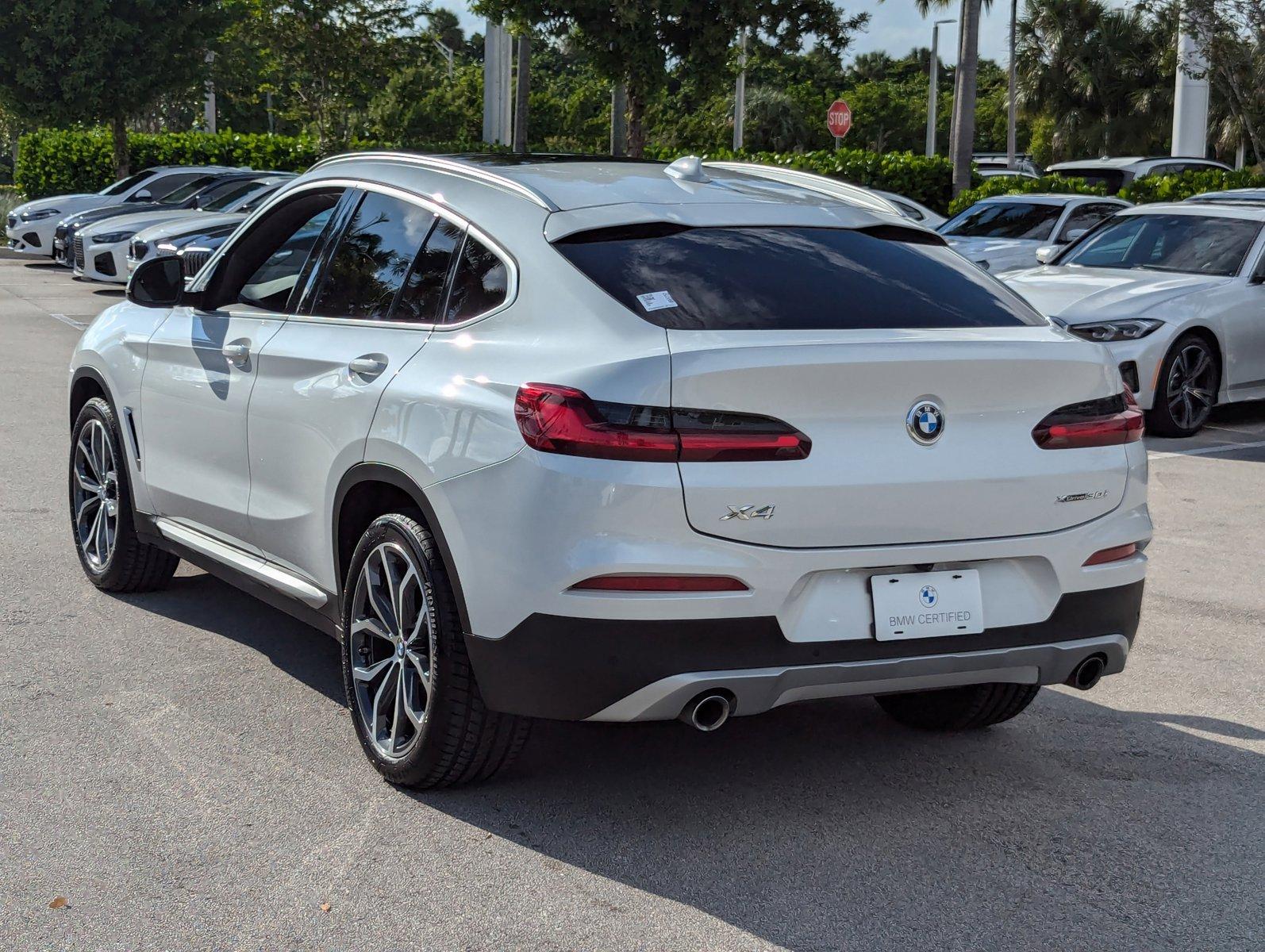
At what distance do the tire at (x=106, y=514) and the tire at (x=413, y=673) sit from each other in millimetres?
1969

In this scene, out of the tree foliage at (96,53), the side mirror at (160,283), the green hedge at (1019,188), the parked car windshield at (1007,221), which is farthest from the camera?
the tree foliage at (96,53)

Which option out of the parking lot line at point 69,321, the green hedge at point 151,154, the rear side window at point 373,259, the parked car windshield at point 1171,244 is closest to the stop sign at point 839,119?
the green hedge at point 151,154

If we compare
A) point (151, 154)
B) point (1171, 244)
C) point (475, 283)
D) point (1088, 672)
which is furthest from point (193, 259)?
point (151, 154)

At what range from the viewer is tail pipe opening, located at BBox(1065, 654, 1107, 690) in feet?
13.8

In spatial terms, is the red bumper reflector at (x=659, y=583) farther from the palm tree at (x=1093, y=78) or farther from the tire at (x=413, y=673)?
the palm tree at (x=1093, y=78)

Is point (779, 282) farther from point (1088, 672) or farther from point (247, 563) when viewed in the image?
point (247, 563)

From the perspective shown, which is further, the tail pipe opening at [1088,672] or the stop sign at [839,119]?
the stop sign at [839,119]

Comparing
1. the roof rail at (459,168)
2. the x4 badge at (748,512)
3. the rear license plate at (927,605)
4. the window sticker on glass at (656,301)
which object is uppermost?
the roof rail at (459,168)

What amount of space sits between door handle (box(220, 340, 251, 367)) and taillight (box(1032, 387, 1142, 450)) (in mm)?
2514

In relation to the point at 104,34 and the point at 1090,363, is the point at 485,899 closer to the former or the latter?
the point at 1090,363

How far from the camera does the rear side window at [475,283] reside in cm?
426

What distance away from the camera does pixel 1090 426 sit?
414 cm

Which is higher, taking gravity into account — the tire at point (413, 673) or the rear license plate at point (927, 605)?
the rear license plate at point (927, 605)

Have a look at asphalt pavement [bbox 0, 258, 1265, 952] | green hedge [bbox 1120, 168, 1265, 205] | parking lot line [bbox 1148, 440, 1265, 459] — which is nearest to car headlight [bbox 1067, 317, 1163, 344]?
parking lot line [bbox 1148, 440, 1265, 459]
